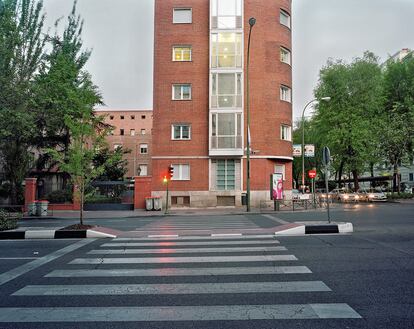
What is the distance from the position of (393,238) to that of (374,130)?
34.6 metres

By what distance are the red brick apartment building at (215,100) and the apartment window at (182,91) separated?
9 centimetres

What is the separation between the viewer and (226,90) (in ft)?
102

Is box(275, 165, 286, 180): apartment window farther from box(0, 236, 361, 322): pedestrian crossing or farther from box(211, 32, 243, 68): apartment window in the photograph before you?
box(0, 236, 361, 322): pedestrian crossing

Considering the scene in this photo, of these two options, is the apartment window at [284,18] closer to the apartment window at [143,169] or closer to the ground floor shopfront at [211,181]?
the ground floor shopfront at [211,181]

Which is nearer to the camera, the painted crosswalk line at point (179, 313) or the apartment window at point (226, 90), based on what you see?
the painted crosswalk line at point (179, 313)

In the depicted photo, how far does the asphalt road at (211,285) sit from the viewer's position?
439 cm

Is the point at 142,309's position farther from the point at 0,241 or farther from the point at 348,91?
the point at 348,91

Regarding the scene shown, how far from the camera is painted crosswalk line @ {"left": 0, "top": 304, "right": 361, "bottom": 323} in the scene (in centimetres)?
441

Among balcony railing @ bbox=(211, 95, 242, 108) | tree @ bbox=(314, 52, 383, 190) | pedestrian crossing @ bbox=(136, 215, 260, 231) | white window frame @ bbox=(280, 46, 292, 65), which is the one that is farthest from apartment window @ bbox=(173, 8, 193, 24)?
tree @ bbox=(314, 52, 383, 190)

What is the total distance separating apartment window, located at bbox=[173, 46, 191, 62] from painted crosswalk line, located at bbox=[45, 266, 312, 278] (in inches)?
1058

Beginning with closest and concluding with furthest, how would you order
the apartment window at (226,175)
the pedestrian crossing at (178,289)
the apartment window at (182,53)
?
the pedestrian crossing at (178,289) < the apartment window at (226,175) < the apartment window at (182,53)

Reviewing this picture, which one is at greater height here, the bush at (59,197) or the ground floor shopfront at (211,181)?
the ground floor shopfront at (211,181)

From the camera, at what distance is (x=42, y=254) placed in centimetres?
902

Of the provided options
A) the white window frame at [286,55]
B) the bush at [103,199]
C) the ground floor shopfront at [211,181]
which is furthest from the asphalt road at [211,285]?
the white window frame at [286,55]
